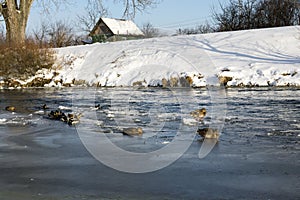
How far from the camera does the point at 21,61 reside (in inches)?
1195

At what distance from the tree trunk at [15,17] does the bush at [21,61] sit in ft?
8.90

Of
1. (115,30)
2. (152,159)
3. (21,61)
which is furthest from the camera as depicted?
(115,30)

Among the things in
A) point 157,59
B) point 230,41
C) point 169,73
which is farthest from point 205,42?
point 169,73

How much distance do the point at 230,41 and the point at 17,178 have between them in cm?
2723

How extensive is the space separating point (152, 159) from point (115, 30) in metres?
69.2

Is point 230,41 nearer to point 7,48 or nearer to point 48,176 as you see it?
point 7,48

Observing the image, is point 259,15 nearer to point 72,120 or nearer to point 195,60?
point 195,60

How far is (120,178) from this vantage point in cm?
500

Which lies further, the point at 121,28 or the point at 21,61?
the point at 121,28

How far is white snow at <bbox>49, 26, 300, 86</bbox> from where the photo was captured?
23578mm

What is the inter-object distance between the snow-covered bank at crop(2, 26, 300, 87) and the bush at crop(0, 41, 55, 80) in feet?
5.28

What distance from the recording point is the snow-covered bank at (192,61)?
23.5 m

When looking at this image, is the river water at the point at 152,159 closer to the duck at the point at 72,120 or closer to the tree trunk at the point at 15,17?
the duck at the point at 72,120

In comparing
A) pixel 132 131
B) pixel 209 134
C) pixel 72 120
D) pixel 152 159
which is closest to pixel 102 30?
pixel 72 120
